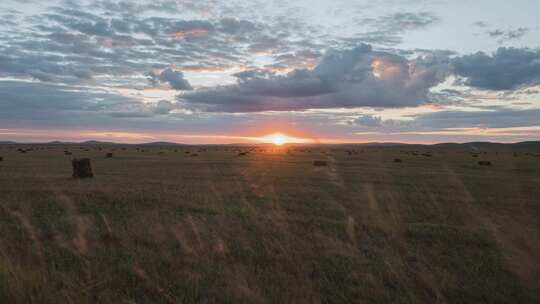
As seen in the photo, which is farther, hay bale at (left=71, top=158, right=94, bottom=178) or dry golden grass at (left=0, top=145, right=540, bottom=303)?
hay bale at (left=71, top=158, right=94, bottom=178)

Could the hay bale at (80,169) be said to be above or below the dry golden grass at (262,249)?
above

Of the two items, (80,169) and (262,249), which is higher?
(80,169)

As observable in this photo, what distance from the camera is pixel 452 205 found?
13.0 meters

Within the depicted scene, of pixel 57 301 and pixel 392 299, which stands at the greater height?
pixel 57 301

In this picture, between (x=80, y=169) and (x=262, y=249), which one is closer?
(x=262, y=249)

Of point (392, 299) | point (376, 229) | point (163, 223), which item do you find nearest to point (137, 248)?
point (163, 223)

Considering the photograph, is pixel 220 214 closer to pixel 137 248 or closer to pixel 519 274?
pixel 137 248

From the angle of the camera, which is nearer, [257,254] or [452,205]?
[257,254]

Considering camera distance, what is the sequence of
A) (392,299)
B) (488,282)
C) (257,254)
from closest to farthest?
1. (392,299)
2. (488,282)
3. (257,254)

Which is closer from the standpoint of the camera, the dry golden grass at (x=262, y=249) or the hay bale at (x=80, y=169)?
the dry golden grass at (x=262, y=249)

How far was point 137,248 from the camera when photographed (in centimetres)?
720

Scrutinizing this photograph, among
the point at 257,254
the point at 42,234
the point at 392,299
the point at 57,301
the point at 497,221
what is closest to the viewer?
the point at 57,301

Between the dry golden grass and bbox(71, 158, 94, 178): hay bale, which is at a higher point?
bbox(71, 158, 94, 178): hay bale

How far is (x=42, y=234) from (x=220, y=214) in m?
4.24
